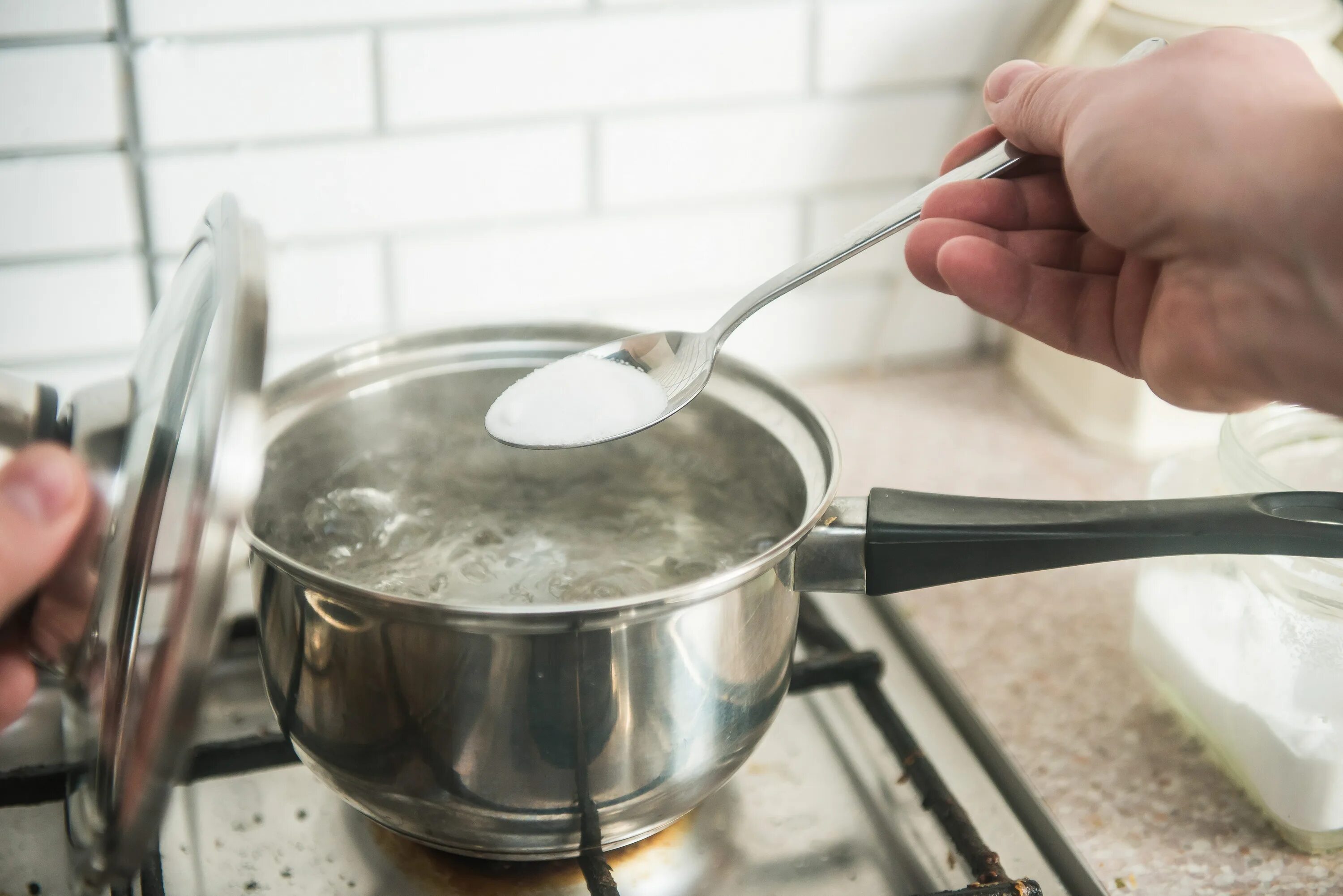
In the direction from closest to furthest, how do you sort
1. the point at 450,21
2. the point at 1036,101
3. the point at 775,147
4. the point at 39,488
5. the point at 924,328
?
the point at 39,488 → the point at 1036,101 → the point at 450,21 → the point at 775,147 → the point at 924,328

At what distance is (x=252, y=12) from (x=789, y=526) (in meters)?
0.42

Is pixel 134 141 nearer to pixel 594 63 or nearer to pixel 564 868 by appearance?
pixel 594 63

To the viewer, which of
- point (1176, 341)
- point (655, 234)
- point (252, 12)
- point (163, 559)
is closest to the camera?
point (163, 559)

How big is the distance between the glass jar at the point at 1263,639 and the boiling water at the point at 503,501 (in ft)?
0.67

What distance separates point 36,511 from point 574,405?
22 centimetres

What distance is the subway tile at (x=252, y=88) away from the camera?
0.65m

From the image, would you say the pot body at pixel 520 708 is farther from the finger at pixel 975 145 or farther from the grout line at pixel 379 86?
the grout line at pixel 379 86

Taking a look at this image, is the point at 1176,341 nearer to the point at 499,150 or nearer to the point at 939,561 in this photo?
the point at 939,561

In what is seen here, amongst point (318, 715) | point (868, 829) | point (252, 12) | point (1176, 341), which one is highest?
point (252, 12)

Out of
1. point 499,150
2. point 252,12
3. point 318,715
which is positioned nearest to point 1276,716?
point 318,715

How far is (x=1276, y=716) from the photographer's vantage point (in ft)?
1.65

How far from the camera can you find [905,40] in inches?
30.9

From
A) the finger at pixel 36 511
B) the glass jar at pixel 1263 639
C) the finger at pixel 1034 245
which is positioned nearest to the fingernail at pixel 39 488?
the finger at pixel 36 511

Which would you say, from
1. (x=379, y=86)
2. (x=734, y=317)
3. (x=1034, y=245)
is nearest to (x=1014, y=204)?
(x=1034, y=245)
